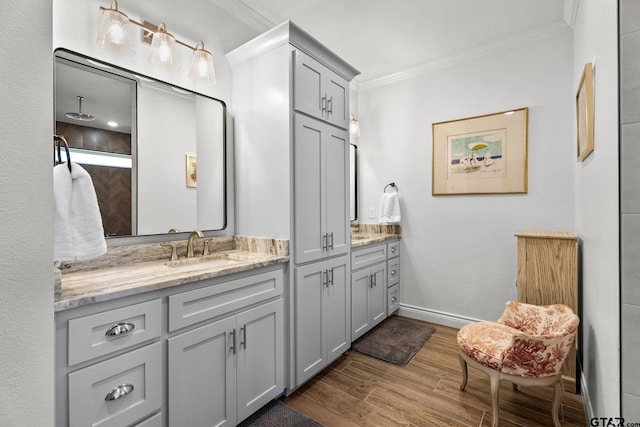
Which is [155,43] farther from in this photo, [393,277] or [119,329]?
[393,277]

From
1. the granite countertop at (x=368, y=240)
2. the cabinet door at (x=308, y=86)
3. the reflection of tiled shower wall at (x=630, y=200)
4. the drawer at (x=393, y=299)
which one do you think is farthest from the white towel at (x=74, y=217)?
the drawer at (x=393, y=299)

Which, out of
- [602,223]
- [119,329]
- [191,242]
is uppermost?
[602,223]

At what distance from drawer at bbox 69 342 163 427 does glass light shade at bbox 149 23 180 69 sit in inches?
62.7

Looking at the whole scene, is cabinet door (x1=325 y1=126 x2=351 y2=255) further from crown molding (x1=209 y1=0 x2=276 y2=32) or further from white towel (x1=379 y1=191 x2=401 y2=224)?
crown molding (x1=209 y1=0 x2=276 y2=32)

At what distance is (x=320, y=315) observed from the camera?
2.19 meters

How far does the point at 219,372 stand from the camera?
5.08 ft

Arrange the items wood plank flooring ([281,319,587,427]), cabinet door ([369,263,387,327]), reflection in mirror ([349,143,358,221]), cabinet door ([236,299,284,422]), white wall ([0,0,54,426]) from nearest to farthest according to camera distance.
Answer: white wall ([0,0,54,426])
cabinet door ([236,299,284,422])
wood plank flooring ([281,319,587,427])
cabinet door ([369,263,387,327])
reflection in mirror ([349,143,358,221])

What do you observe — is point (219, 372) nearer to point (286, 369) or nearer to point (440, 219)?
point (286, 369)

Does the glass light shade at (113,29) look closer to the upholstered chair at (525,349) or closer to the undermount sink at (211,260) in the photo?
the undermount sink at (211,260)

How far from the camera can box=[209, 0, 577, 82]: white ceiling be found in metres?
2.29

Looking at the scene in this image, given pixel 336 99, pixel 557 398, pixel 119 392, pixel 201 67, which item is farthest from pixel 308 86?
pixel 557 398

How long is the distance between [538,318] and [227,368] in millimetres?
1935

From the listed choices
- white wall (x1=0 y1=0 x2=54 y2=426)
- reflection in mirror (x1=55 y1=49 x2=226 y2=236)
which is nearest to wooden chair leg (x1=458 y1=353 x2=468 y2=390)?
reflection in mirror (x1=55 y1=49 x2=226 y2=236)

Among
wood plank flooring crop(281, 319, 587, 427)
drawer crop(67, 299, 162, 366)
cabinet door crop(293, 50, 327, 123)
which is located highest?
cabinet door crop(293, 50, 327, 123)
